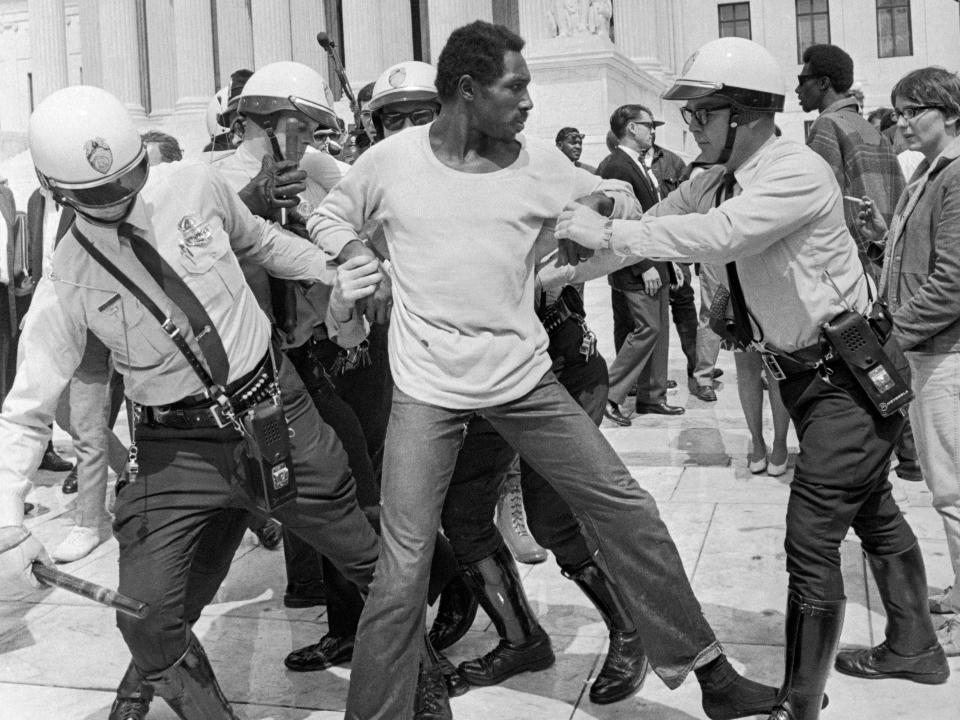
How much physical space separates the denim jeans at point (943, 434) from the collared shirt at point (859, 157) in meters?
2.29

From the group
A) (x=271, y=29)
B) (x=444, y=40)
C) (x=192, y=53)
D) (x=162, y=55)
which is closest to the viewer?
(x=444, y=40)

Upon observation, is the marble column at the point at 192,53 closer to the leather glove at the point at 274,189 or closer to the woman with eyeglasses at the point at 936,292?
the leather glove at the point at 274,189

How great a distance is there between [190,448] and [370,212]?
94cm

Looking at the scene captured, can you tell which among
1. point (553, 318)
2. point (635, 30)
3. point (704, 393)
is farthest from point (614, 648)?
point (635, 30)

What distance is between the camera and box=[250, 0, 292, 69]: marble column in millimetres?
30000

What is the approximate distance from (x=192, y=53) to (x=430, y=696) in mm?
28995

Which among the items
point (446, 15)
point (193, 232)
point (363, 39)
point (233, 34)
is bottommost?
point (193, 232)

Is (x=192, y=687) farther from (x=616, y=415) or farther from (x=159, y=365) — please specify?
(x=616, y=415)

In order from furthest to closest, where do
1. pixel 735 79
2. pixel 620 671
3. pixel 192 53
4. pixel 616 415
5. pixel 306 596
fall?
pixel 192 53
pixel 616 415
pixel 306 596
pixel 620 671
pixel 735 79

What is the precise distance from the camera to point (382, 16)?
29.7 m

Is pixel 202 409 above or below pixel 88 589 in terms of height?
above

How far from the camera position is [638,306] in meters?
9.22

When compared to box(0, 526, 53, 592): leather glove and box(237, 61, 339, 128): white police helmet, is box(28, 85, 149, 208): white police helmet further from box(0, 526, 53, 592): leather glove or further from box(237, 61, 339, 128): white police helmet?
box(237, 61, 339, 128): white police helmet

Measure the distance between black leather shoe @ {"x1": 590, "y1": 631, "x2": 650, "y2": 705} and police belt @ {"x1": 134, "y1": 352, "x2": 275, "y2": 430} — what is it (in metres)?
1.57
